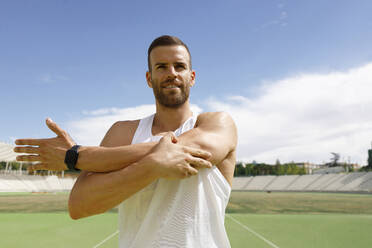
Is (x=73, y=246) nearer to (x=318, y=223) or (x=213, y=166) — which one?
(x=213, y=166)

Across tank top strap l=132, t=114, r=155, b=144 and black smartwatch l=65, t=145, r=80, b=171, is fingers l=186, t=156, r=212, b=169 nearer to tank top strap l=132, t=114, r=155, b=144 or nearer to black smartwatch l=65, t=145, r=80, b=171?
tank top strap l=132, t=114, r=155, b=144

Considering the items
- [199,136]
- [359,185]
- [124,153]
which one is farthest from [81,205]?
[359,185]

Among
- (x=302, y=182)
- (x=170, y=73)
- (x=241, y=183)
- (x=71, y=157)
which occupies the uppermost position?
(x=170, y=73)

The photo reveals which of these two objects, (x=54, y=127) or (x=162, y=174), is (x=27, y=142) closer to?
(x=54, y=127)

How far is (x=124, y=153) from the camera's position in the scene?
173 centimetres

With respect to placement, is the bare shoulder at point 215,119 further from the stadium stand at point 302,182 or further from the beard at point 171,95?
the stadium stand at point 302,182

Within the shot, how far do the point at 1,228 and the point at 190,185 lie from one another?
41.0 ft

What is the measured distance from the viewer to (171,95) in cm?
193

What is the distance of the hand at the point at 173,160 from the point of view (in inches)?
63.1

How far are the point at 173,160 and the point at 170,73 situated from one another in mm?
557

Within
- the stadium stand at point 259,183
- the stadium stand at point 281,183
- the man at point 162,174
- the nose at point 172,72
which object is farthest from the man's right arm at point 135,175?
the stadium stand at point 259,183

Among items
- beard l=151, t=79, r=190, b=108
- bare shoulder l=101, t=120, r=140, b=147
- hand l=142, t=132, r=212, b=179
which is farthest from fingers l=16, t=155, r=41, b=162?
beard l=151, t=79, r=190, b=108

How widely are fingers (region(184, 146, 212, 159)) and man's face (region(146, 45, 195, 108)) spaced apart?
1.27ft

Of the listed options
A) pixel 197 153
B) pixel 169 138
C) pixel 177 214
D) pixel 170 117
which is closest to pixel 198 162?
pixel 197 153
